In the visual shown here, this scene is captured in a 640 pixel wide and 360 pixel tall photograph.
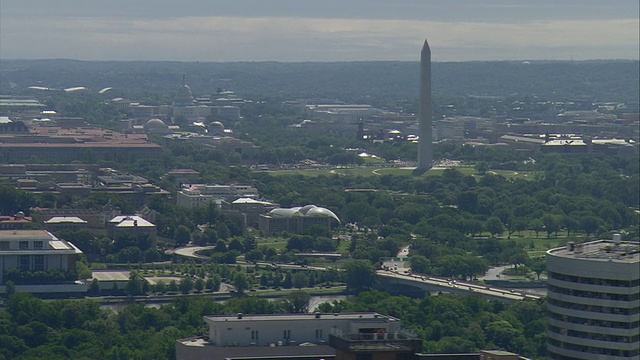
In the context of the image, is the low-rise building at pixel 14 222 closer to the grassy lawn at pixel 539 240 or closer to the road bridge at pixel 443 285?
the road bridge at pixel 443 285

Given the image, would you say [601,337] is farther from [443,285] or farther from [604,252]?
[443,285]

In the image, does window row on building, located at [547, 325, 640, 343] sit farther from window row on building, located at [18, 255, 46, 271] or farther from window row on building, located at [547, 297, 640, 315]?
window row on building, located at [18, 255, 46, 271]

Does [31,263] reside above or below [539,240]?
above

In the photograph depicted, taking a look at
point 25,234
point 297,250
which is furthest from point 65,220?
point 25,234

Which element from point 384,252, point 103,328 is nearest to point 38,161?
point 384,252

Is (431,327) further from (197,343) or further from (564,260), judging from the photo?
(564,260)

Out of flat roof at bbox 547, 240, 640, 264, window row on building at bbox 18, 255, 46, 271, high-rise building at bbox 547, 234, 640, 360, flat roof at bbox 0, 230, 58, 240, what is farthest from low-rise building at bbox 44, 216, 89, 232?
high-rise building at bbox 547, 234, 640, 360

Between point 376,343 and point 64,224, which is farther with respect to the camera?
point 64,224
